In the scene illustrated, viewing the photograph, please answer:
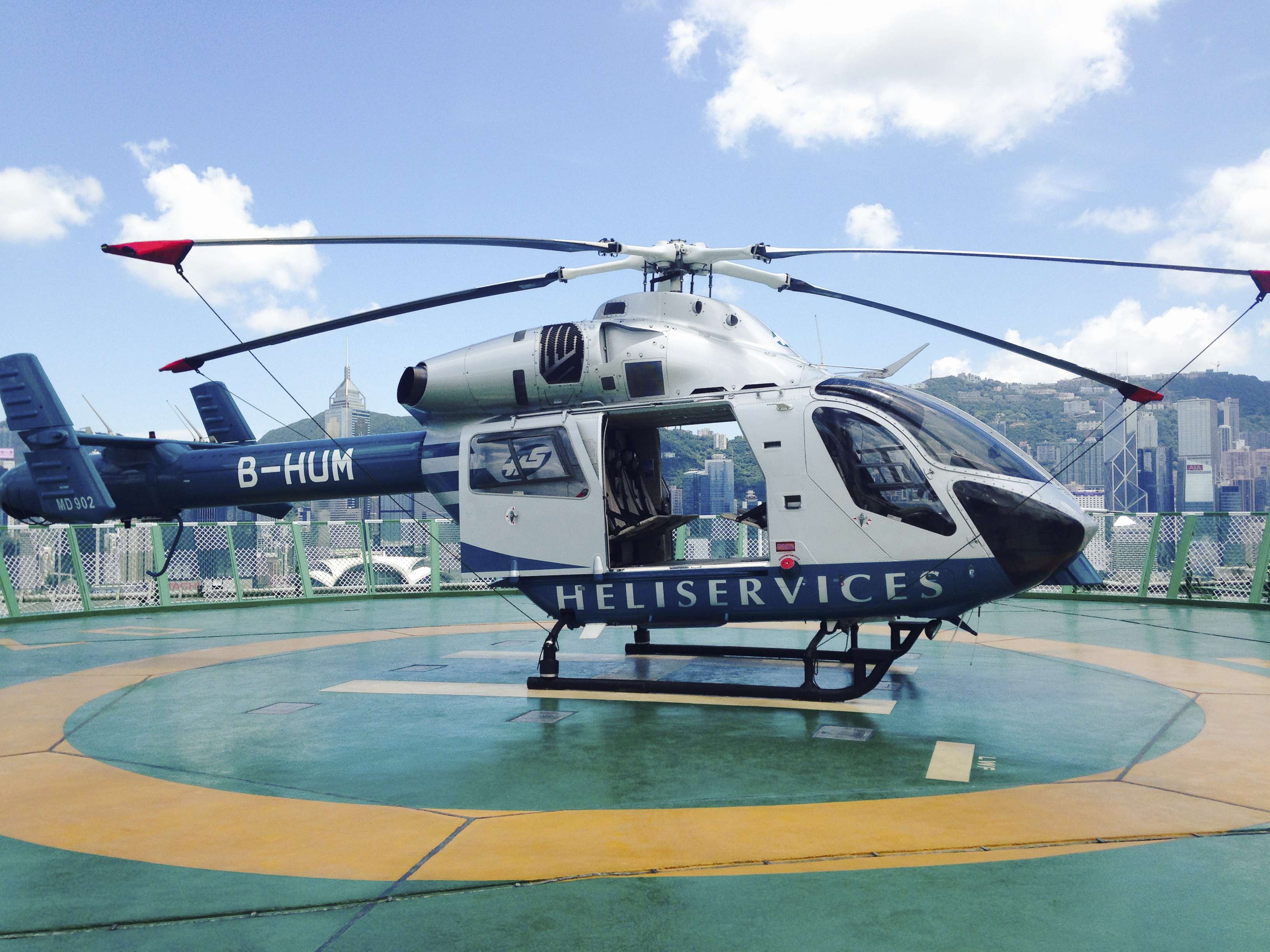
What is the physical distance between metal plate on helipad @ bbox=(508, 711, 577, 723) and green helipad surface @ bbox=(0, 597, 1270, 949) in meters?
0.04

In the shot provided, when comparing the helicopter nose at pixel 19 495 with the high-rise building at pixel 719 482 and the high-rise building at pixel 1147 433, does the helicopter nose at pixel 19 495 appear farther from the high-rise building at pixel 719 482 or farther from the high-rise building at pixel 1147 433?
the high-rise building at pixel 1147 433

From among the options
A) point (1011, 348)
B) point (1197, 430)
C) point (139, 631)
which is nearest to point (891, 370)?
point (1011, 348)

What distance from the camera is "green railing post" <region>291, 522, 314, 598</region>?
17250 millimetres

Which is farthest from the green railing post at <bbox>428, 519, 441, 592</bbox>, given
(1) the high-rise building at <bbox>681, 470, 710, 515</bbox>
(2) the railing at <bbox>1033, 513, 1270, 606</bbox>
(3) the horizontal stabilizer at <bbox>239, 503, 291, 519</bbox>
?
(2) the railing at <bbox>1033, 513, 1270, 606</bbox>

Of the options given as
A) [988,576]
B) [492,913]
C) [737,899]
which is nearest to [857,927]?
[737,899]

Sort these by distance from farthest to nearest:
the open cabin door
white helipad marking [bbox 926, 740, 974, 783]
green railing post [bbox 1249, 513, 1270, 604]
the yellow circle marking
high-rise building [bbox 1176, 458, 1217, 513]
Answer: high-rise building [bbox 1176, 458, 1217, 513] → green railing post [bbox 1249, 513, 1270, 604] → the open cabin door → white helipad marking [bbox 926, 740, 974, 783] → the yellow circle marking

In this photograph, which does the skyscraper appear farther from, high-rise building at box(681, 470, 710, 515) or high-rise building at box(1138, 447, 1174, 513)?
high-rise building at box(1138, 447, 1174, 513)

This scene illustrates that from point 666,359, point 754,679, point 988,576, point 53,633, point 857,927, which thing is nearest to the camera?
point 857,927

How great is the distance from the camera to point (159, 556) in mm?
15883

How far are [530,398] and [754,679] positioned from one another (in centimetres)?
347

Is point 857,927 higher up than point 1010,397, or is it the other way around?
point 1010,397

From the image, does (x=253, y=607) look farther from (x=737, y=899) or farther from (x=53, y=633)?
(x=737, y=899)

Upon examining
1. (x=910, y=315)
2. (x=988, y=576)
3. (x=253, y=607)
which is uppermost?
(x=910, y=315)

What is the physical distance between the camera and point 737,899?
3383 millimetres
